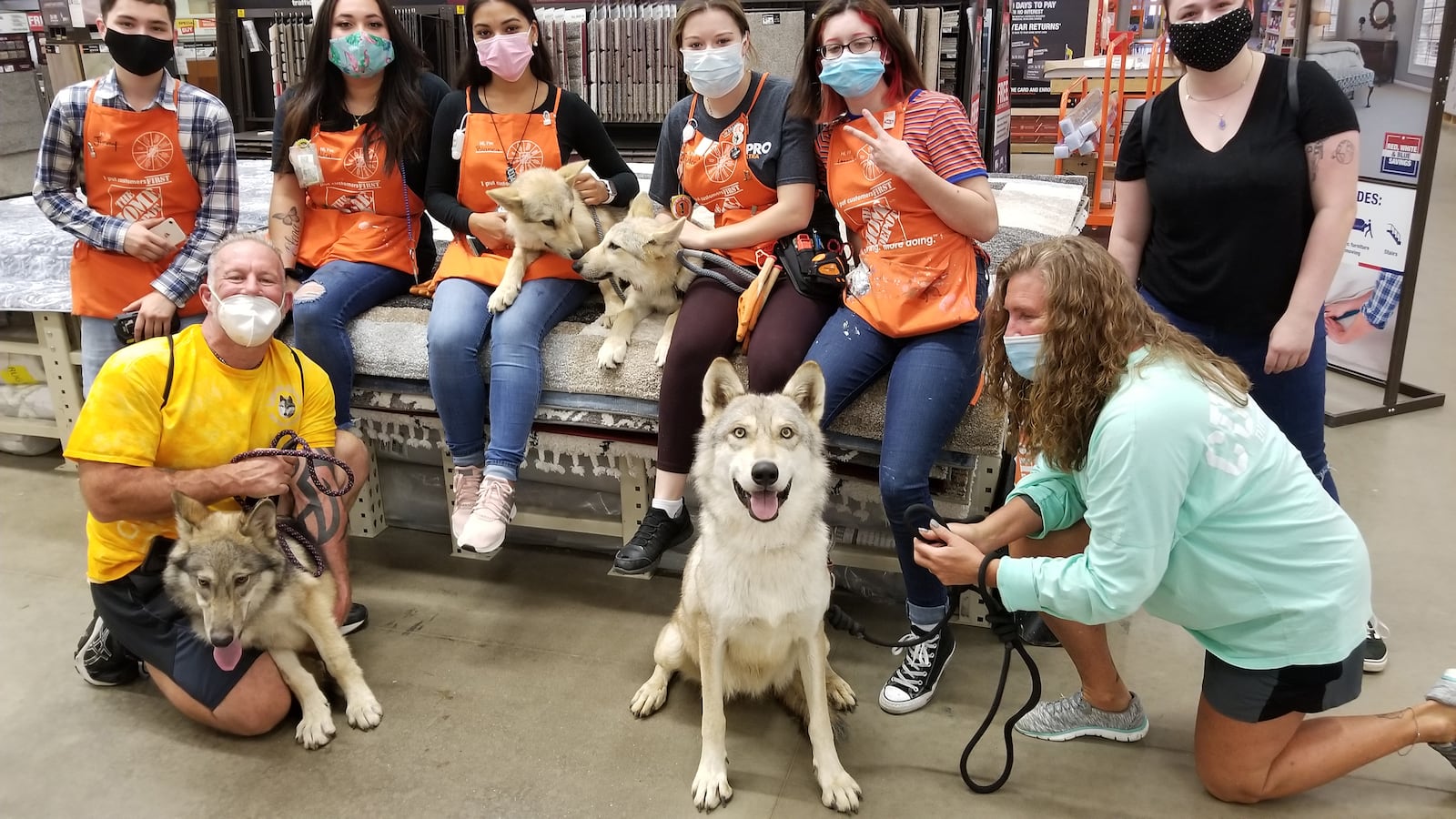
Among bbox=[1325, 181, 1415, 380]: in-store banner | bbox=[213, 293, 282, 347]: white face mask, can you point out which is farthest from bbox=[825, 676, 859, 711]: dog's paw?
bbox=[1325, 181, 1415, 380]: in-store banner

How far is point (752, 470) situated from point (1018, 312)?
62cm

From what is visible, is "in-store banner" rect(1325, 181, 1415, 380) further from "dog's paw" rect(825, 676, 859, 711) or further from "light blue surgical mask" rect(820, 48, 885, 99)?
"dog's paw" rect(825, 676, 859, 711)

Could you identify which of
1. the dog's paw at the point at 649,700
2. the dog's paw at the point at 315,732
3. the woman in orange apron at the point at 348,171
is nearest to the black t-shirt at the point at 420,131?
the woman in orange apron at the point at 348,171

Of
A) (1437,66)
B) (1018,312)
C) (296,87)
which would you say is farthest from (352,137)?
(1437,66)

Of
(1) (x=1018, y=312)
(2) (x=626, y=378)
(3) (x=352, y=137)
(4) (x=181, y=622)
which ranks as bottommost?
(4) (x=181, y=622)

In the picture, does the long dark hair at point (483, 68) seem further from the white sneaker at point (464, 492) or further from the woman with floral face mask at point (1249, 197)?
the woman with floral face mask at point (1249, 197)

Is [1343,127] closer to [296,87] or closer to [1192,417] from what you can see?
[1192,417]

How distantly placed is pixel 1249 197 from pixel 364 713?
2492 mm

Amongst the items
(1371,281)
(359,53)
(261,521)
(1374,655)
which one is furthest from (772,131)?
(1371,281)

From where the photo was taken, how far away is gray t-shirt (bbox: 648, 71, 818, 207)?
2.58m

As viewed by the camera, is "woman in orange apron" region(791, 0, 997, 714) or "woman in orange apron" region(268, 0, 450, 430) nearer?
"woman in orange apron" region(791, 0, 997, 714)

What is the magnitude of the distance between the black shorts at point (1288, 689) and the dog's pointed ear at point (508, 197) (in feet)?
7.33

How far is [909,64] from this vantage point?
243cm

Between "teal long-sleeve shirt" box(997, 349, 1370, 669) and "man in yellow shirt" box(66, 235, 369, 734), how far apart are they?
180cm
